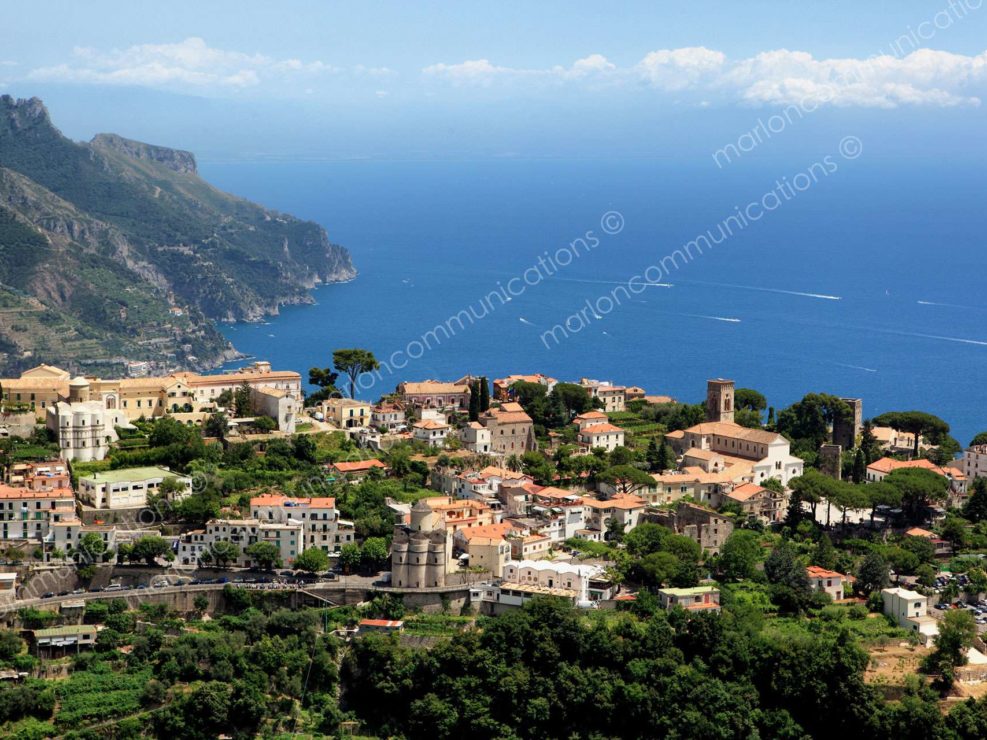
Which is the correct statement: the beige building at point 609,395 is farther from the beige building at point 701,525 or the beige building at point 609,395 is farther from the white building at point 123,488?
the white building at point 123,488

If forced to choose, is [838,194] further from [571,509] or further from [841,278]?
[571,509]

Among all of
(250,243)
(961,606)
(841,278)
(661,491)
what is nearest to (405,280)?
(250,243)

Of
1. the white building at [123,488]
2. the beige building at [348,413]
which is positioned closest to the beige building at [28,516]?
the white building at [123,488]

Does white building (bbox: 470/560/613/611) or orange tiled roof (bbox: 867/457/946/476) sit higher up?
orange tiled roof (bbox: 867/457/946/476)

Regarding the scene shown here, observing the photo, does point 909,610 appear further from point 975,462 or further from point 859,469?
point 975,462

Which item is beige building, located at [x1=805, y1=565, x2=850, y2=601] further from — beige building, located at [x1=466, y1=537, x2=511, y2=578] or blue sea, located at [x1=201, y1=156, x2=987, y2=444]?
blue sea, located at [x1=201, y1=156, x2=987, y2=444]

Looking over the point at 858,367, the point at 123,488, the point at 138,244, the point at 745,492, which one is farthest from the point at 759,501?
the point at 138,244

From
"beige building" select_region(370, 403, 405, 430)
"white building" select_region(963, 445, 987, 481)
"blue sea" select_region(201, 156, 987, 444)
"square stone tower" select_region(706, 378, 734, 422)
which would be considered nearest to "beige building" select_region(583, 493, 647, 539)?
"square stone tower" select_region(706, 378, 734, 422)
